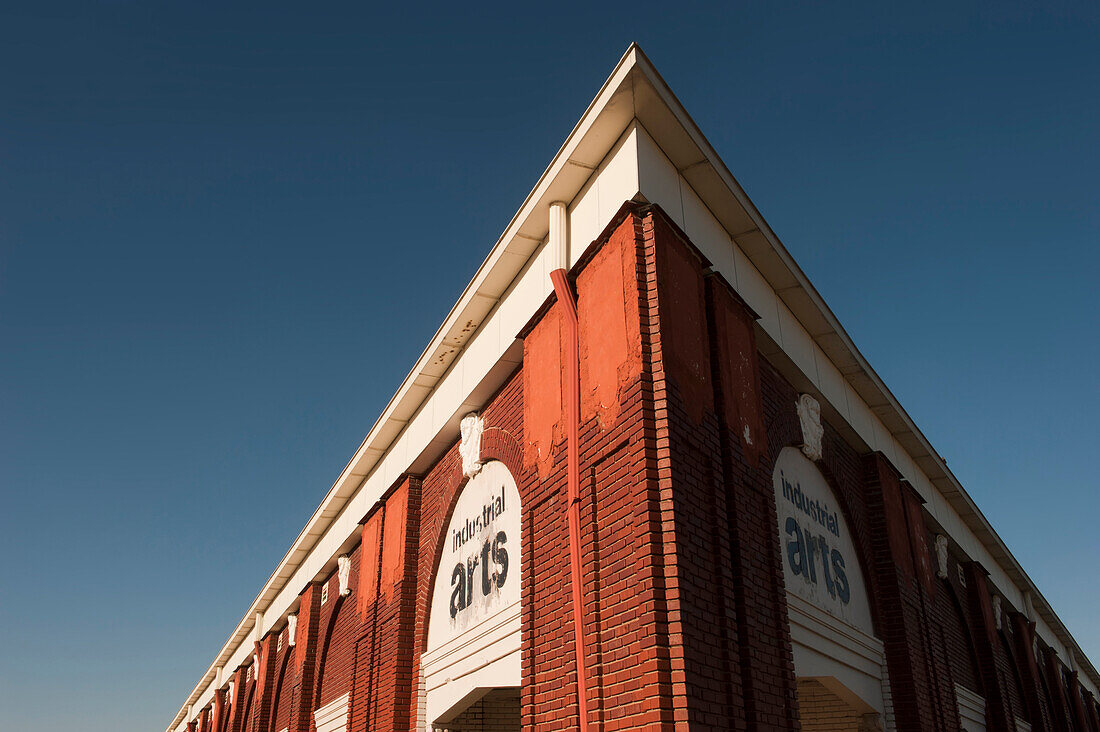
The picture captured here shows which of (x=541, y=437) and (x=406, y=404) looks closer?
(x=541, y=437)

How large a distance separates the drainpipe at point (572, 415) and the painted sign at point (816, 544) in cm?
273

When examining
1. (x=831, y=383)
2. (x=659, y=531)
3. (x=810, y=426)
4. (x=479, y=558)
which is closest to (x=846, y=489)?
(x=810, y=426)

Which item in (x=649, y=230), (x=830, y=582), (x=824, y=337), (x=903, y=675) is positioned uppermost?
(x=824, y=337)

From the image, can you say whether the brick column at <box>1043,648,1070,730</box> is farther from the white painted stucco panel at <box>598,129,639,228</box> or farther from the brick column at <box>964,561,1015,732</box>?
the white painted stucco panel at <box>598,129,639,228</box>

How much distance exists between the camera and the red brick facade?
5941 mm

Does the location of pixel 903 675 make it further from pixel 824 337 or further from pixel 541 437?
pixel 541 437

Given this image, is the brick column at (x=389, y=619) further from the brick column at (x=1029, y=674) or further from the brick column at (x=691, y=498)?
the brick column at (x=1029, y=674)

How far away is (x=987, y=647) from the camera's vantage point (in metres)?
14.6

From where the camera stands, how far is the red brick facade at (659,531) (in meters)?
5.94

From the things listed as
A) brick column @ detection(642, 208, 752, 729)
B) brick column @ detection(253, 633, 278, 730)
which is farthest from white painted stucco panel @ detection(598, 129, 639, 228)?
brick column @ detection(253, 633, 278, 730)

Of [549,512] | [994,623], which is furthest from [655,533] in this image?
[994,623]

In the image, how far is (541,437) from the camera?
7.87 meters

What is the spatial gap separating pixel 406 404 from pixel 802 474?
5860 millimetres

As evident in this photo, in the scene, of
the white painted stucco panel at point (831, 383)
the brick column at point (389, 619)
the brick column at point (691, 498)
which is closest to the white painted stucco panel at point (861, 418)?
the white painted stucco panel at point (831, 383)
